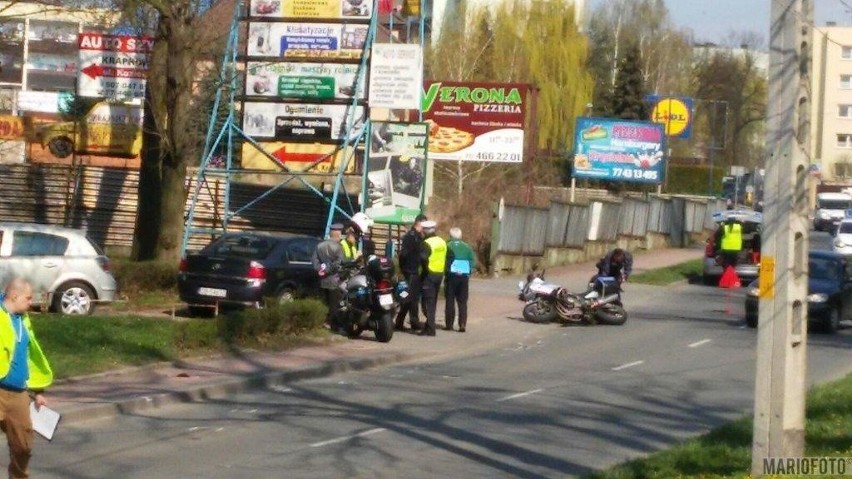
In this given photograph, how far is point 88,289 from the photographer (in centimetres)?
2234

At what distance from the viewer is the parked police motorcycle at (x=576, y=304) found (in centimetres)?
2609

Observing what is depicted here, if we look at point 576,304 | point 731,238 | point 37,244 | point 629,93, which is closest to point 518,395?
point 37,244

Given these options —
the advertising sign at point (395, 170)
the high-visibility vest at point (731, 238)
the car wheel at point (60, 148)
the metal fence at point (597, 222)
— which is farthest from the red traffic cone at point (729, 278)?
the car wheel at point (60, 148)

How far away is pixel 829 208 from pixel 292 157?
5030 centimetres

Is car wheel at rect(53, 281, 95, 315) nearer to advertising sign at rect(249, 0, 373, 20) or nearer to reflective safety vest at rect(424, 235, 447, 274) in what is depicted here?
reflective safety vest at rect(424, 235, 447, 274)

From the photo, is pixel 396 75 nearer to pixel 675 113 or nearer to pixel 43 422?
pixel 43 422

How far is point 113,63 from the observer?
24.6m

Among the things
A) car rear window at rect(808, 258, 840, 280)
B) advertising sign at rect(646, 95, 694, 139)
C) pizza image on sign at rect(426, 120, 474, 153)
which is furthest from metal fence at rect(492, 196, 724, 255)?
car rear window at rect(808, 258, 840, 280)

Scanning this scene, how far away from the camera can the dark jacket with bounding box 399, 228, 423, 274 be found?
2261cm

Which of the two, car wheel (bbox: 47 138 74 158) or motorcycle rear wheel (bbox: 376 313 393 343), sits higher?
car wheel (bbox: 47 138 74 158)

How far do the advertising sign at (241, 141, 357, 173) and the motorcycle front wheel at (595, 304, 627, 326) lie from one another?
6.97 metres

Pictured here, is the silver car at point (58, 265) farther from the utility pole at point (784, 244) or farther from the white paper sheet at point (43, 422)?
the utility pole at point (784, 244)

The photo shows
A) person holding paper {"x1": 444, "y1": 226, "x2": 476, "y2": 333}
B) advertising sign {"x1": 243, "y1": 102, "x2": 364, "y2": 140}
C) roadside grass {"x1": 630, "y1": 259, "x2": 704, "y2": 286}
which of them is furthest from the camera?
roadside grass {"x1": 630, "y1": 259, "x2": 704, "y2": 286}

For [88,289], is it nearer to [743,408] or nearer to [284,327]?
[284,327]
